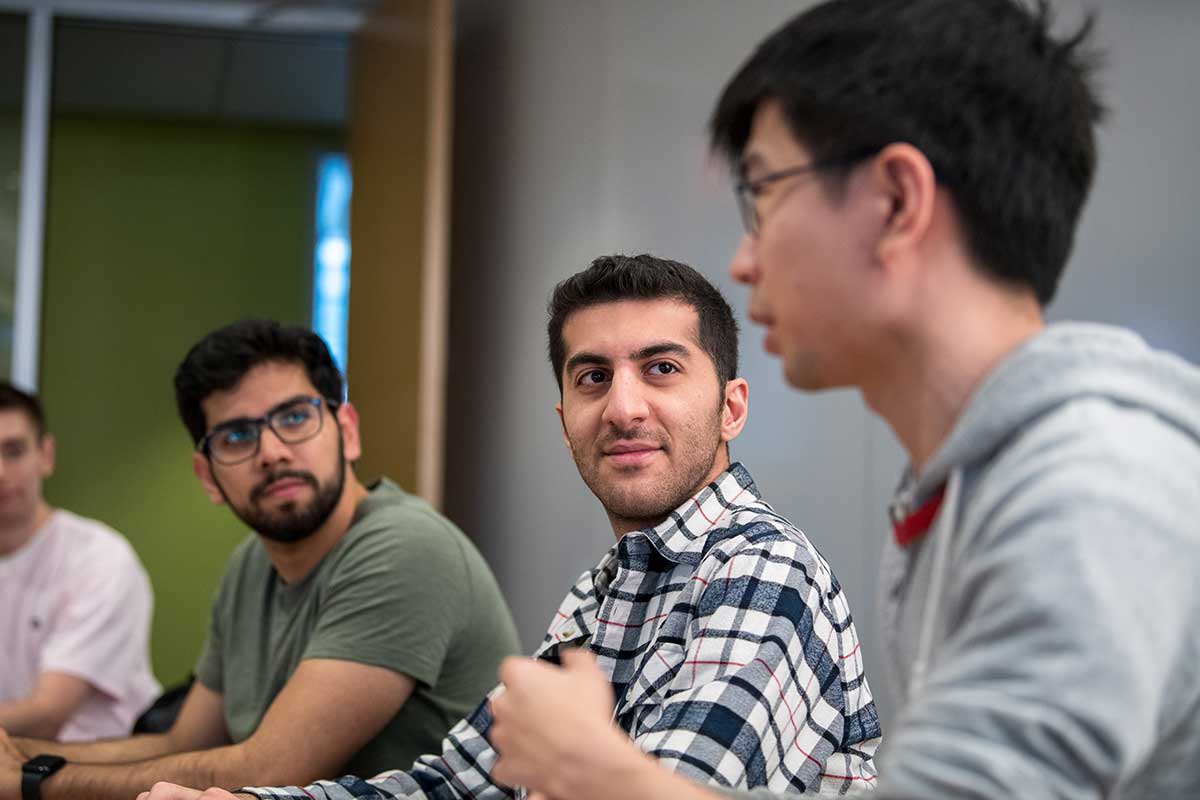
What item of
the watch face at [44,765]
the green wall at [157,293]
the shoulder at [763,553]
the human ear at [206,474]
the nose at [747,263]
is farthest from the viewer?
the green wall at [157,293]

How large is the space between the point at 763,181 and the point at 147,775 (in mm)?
1358

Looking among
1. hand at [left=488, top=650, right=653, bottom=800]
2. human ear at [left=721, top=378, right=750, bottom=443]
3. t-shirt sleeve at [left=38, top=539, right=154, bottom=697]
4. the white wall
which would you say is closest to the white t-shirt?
t-shirt sleeve at [left=38, top=539, right=154, bottom=697]

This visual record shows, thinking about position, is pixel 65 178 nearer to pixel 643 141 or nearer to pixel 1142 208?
pixel 643 141

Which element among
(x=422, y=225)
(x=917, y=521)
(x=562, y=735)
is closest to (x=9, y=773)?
(x=562, y=735)

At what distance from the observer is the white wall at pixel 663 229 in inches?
107

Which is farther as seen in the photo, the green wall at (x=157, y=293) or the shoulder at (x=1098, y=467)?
the green wall at (x=157, y=293)

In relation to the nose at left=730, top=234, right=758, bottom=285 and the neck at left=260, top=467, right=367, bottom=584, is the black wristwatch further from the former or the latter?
Result: the nose at left=730, top=234, right=758, bottom=285

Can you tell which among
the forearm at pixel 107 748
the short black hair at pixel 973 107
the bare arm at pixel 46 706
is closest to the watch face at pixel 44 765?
the forearm at pixel 107 748

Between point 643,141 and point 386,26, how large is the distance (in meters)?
1.65

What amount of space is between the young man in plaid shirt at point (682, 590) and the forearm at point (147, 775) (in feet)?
0.96

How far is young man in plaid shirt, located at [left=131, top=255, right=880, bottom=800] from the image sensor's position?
118cm

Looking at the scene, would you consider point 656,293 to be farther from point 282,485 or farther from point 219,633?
point 219,633

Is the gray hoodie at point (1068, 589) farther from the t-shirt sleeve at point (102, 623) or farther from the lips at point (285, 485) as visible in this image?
the t-shirt sleeve at point (102, 623)

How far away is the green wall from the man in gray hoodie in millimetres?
4207
